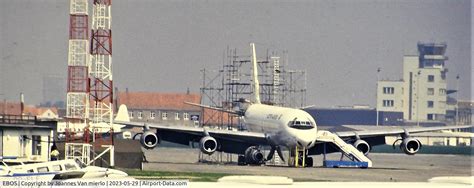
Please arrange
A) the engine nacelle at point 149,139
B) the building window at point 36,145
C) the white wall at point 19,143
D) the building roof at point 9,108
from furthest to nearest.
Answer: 1. the building roof at point 9,108
2. the engine nacelle at point 149,139
3. the building window at point 36,145
4. the white wall at point 19,143

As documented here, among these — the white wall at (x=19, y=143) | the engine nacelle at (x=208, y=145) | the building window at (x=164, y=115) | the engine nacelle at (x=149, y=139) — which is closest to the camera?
the white wall at (x=19, y=143)

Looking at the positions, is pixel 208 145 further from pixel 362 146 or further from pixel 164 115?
pixel 164 115

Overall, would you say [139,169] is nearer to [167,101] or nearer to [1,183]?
[1,183]

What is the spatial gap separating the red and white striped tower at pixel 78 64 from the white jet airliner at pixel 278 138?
7538mm

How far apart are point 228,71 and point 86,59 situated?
55503 millimetres

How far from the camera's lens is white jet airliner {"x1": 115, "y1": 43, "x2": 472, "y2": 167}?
8681cm

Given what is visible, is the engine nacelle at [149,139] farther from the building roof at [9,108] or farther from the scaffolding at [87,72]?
the building roof at [9,108]

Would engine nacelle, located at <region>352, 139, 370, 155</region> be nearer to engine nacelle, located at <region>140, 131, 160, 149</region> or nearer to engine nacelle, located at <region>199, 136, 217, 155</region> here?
engine nacelle, located at <region>199, 136, 217, 155</region>

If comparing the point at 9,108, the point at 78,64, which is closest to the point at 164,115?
the point at 9,108

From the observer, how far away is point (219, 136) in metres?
93.6

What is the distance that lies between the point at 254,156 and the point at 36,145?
58.4 feet

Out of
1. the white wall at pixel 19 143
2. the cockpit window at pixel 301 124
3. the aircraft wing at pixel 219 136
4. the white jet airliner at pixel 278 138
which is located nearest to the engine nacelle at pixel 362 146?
the white jet airliner at pixel 278 138

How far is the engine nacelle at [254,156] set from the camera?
293 feet

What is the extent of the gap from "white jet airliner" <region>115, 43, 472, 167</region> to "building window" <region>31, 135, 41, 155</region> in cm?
1074
